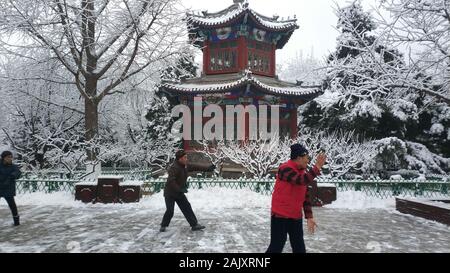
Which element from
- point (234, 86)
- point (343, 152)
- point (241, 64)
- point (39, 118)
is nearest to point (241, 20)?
point (241, 64)

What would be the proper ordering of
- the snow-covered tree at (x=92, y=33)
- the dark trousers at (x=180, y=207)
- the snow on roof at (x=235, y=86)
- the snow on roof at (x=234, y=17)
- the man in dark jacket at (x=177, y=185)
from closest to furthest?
the man in dark jacket at (x=177, y=185)
the dark trousers at (x=180, y=207)
the snow-covered tree at (x=92, y=33)
the snow on roof at (x=235, y=86)
the snow on roof at (x=234, y=17)

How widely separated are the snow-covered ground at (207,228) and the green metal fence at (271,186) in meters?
0.63

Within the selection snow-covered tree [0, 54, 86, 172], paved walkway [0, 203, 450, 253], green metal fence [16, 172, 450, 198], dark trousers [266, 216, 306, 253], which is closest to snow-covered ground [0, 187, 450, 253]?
paved walkway [0, 203, 450, 253]

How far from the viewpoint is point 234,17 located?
56.2ft

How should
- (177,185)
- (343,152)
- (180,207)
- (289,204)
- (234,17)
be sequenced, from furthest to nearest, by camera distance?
(234,17) → (343,152) → (180,207) → (177,185) → (289,204)

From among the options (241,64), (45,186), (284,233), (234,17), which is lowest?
(45,186)

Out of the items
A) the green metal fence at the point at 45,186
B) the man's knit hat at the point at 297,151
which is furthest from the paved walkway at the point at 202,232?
the green metal fence at the point at 45,186

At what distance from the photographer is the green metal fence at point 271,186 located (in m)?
11.3

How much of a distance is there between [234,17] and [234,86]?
12.2 feet

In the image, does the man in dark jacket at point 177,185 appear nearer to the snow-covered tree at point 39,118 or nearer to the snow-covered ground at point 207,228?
the snow-covered ground at point 207,228

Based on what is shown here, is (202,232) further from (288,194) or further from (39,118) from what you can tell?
(39,118)

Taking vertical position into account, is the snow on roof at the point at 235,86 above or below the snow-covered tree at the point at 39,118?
above

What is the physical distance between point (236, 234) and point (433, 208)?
16.2 feet
